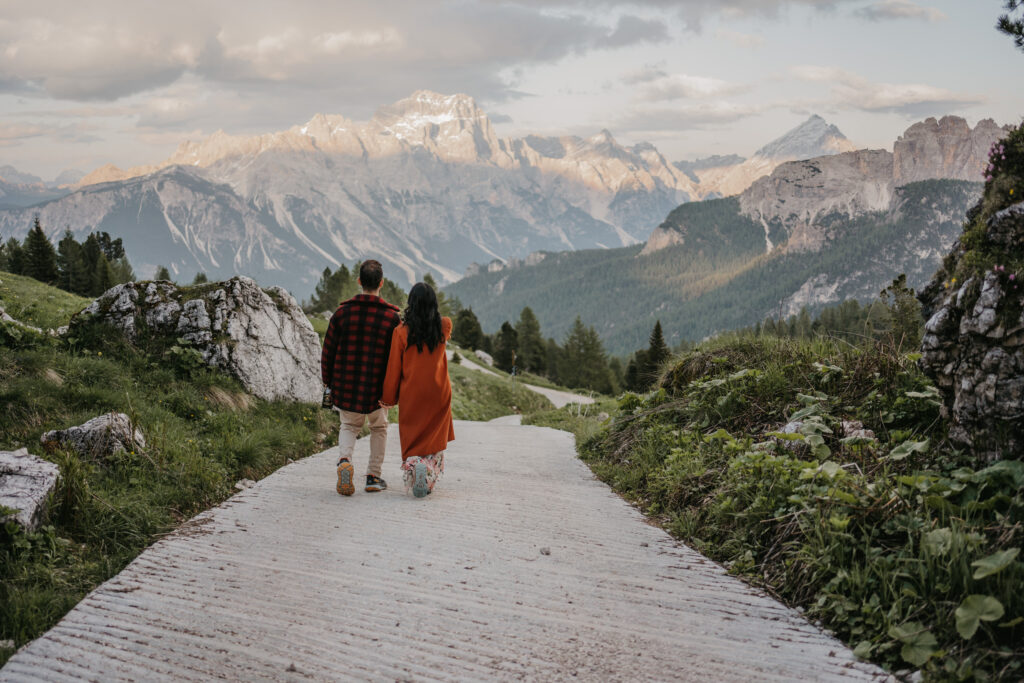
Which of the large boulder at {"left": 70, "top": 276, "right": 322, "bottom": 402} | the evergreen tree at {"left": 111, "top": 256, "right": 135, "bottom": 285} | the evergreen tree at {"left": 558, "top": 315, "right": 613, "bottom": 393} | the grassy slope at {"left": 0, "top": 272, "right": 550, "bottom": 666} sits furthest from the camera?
the evergreen tree at {"left": 558, "top": 315, "right": 613, "bottom": 393}

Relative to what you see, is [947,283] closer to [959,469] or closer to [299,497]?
[959,469]

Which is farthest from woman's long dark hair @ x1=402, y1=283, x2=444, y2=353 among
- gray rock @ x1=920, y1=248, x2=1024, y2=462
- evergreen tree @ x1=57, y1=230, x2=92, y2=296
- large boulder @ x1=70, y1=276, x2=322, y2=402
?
evergreen tree @ x1=57, y1=230, x2=92, y2=296

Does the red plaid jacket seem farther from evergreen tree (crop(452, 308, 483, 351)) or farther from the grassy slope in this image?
evergreen tree (crop(452, 308, 483, 351))

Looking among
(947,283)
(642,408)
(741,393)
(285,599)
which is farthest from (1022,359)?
(642,408)

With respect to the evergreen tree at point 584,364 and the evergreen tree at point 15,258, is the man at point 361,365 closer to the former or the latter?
the evergreen tree at point 15,258

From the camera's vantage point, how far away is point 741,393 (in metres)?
8.12

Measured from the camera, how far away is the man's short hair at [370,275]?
7.00 meters

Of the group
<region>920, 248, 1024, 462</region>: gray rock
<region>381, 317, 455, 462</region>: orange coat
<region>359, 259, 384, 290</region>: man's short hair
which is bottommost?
<region>381, 317, 455, 462</region>: orange coat

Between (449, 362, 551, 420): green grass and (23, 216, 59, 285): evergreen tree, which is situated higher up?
(23, 216, 59, 285): evergreen tree

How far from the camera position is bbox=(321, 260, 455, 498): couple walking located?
7074 millimetres

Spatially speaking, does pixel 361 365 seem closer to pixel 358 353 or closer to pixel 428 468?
pixel 358 353

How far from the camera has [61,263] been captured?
222 feet

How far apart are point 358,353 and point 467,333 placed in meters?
87.2

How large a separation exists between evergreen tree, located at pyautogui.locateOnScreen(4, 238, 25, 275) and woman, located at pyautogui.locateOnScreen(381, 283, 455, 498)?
6438 centimetres
